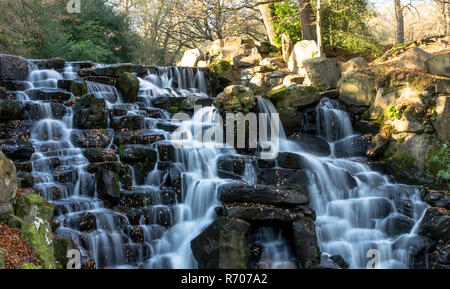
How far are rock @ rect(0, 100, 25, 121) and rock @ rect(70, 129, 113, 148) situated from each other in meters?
1.50

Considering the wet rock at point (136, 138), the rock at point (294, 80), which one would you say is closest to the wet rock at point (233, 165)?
the wet rock at point (136, 138)

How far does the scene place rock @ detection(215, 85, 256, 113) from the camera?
1090cm

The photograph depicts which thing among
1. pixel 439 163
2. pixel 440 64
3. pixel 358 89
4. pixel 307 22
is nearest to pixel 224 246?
pixel 439 163

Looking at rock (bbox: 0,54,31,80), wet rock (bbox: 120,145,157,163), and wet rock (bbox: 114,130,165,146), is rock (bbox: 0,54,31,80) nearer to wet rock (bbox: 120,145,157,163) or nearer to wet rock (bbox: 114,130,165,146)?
wet rock (bbox: 114,130,165,146)

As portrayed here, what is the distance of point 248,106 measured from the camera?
11047mm

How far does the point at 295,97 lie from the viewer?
39.0ft

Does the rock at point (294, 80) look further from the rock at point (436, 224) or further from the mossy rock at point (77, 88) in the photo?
the rock at point (436, 224)

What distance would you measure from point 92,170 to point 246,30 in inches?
705

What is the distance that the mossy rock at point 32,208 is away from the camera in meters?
5.76

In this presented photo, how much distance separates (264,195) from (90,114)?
536cm

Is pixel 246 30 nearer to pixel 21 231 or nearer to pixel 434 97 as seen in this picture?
pixel 434 97

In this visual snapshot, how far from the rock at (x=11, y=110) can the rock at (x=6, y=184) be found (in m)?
4.77

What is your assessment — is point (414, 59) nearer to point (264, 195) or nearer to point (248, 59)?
point (248, 59)

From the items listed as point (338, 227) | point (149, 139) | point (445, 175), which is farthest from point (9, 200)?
point (445, 175)
